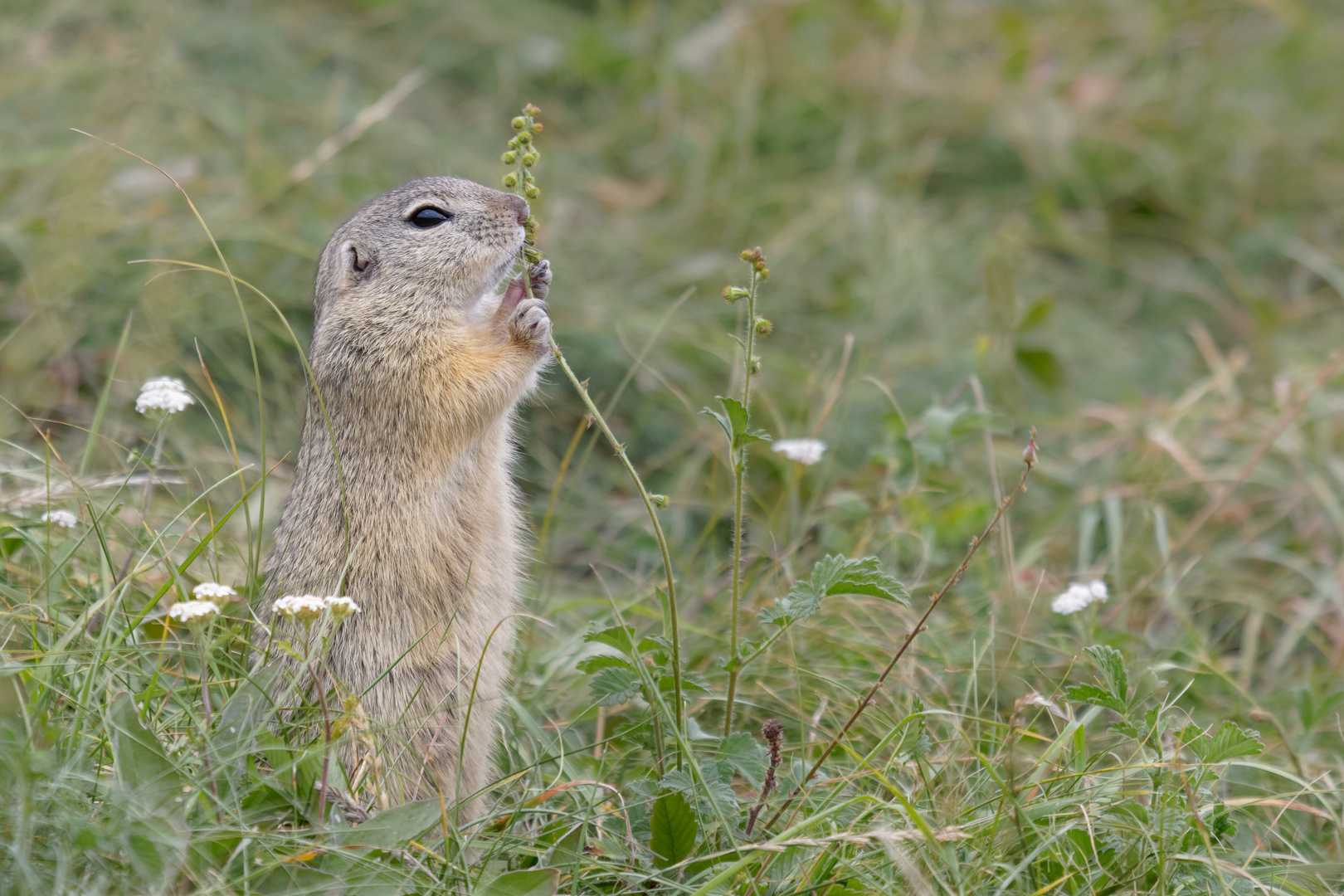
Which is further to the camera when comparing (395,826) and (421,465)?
(421,465)

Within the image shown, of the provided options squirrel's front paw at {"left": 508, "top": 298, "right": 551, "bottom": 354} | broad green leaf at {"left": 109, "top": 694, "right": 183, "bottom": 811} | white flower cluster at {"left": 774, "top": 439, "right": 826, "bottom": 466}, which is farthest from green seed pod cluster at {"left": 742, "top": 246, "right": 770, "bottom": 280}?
broad green leaf at {"left": 109, "top": 694, "right": 183, "bottom": 811}

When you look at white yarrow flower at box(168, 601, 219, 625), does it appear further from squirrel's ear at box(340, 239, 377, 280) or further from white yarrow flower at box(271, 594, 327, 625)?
squirrel's ear at box(340, 239, 377, 280)

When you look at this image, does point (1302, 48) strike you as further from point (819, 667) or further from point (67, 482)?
point (67, 482)

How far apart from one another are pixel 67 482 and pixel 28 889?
1.54m

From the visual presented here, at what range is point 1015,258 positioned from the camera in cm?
654

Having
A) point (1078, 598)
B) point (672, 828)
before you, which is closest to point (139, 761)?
point (672, 828)

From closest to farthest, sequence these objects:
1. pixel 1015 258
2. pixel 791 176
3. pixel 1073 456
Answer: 1. pixel 1073 456
2. pixel 1015 258
3. pixel 791 176

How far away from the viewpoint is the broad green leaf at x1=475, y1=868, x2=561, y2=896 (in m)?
2.35

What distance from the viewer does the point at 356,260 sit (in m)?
3.58

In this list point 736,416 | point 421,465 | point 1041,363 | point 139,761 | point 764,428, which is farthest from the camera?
point 1041,363

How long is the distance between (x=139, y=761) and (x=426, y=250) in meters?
1.68

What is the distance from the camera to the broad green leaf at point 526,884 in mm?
2346

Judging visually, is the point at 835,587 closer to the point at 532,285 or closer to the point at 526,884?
the point at 526,884

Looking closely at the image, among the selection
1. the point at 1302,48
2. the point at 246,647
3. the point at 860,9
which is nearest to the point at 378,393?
the point at 246,647
